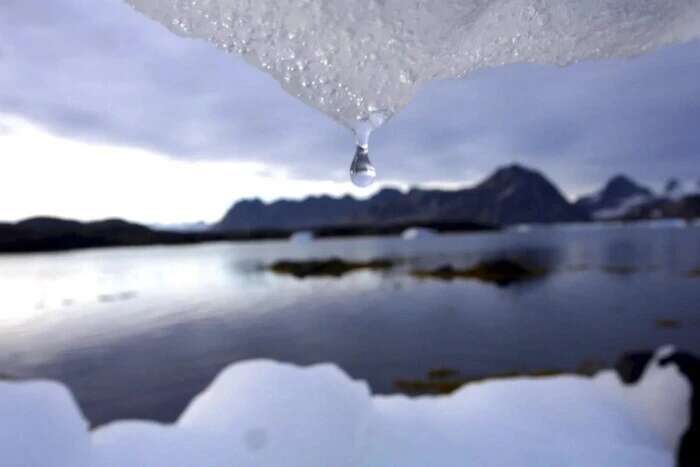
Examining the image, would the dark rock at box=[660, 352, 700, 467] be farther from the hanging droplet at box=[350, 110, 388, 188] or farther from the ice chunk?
the ice chunk

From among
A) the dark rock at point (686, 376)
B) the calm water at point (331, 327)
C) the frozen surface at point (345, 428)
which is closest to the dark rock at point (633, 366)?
the dark rock at point (686, 376)

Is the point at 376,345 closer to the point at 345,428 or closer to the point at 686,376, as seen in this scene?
the point at 345,428

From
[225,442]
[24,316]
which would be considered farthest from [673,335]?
[24,316]

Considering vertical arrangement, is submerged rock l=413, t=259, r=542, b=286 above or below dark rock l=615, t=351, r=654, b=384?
above

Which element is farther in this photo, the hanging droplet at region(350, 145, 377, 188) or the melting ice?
the hanging droplet at region(350, 145, 377, 188)

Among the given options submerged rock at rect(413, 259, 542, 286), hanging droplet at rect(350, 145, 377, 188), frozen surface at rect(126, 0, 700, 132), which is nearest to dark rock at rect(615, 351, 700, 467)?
frozen surface at rect(126, 0, 700, 132)

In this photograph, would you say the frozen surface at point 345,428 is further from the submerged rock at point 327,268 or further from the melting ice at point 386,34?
the submerged rock at point 327,268

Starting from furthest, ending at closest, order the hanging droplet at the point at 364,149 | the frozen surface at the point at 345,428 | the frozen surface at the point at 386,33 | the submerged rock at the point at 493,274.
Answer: the submerged rock at the point at 493,274
the frozen surface at the point at 345,428
the hanging droplet at the point at 364,149
the frozen surface at the point at 386,33

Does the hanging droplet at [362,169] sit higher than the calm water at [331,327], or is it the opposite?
the hanging droplet at [362,169]
